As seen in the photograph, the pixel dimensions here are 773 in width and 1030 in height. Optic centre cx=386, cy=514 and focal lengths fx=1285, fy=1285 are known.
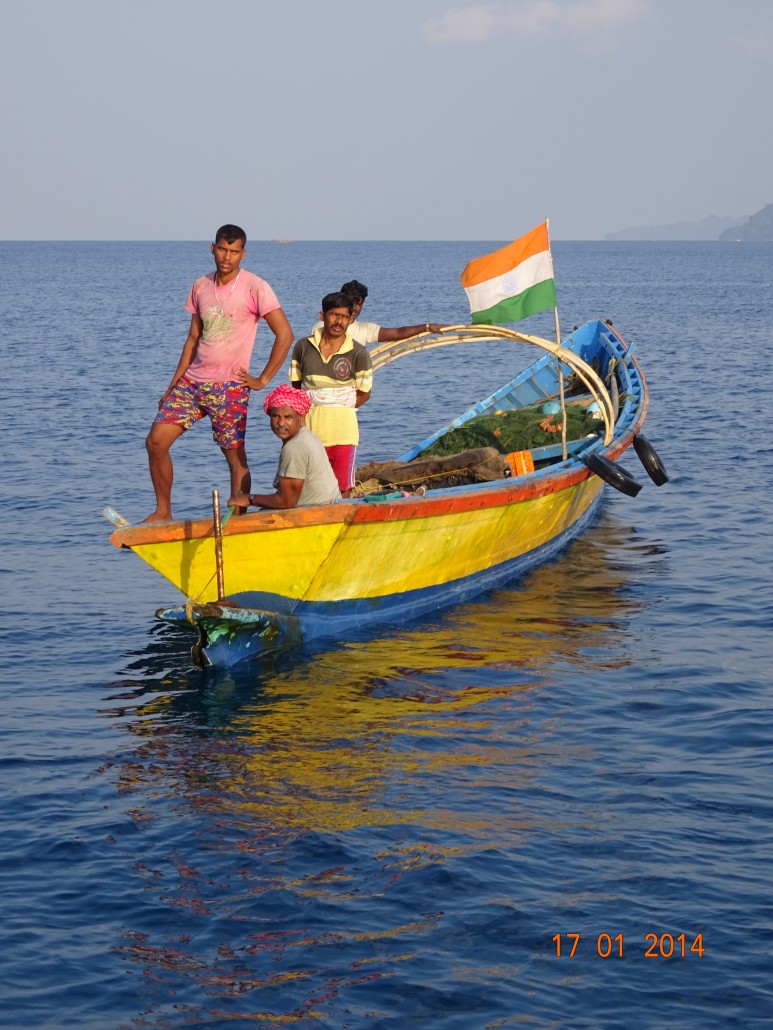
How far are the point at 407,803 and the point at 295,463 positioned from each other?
296 cm

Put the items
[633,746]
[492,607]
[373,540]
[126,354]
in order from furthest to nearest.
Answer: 1. [126,354]
2. [492,607]
3. [373,540]
4. [633,746]

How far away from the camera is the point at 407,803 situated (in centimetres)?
788

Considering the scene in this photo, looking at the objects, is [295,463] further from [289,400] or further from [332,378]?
[332,378]

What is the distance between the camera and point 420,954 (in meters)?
6.31

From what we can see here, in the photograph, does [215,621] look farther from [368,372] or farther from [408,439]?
[408,439]

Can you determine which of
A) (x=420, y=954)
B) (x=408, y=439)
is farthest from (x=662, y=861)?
(x=408, y=439)

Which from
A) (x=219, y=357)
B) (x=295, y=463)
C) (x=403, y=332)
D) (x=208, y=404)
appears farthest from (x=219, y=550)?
(x=403, y=332)

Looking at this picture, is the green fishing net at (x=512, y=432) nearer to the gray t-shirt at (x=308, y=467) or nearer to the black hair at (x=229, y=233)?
the gray t-shirt at (x=308, y=467)

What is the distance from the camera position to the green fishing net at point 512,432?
14.9 metres

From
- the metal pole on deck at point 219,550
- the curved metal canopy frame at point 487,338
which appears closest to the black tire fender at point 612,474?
the curved metal canopy frame at point 487,338

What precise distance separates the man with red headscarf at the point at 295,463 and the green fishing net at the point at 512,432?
16.5ft

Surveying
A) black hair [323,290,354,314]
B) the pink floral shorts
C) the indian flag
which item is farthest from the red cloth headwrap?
the indian flag

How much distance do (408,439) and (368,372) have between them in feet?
37.9

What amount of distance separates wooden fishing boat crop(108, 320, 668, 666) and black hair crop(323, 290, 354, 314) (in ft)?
5.02
